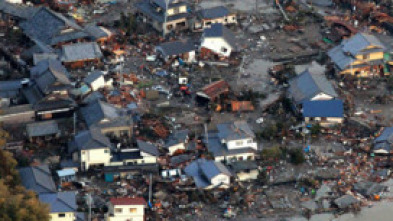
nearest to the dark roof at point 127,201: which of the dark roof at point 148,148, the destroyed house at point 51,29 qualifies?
the dark roof at point 148,148

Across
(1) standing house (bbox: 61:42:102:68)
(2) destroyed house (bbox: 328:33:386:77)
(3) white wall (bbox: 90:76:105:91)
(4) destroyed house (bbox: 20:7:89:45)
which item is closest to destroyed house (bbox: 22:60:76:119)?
(3) white wall (bbox: 90:76:105:91)

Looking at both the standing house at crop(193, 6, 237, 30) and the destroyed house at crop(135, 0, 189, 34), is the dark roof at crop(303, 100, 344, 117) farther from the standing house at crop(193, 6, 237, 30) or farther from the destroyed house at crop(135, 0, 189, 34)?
the destroyed house at crop(135, 0, 189, 34)

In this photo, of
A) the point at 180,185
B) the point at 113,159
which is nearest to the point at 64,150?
the point at 113,159

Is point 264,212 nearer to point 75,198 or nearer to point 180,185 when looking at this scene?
point 180,185

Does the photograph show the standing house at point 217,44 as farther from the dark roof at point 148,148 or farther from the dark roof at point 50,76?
the dark roof at point 148,148

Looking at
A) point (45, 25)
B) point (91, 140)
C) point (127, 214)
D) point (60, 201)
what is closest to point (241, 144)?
point (91, 140)

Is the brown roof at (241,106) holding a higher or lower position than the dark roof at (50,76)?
lower
